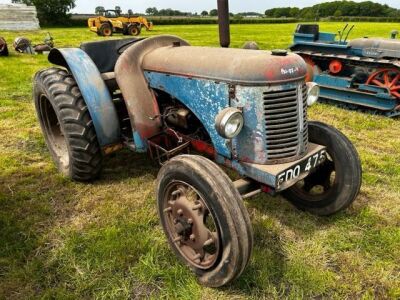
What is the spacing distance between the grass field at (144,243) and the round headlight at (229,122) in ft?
3.20

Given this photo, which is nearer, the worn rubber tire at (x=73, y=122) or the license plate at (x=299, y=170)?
the license plate at (x=299, y=170)

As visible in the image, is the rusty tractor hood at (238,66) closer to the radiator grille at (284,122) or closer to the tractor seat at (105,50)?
the radiator grille at (284,122)

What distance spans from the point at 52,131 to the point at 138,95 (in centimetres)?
171

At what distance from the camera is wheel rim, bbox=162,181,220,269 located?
237cm

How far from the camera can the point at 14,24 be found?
25.5 m

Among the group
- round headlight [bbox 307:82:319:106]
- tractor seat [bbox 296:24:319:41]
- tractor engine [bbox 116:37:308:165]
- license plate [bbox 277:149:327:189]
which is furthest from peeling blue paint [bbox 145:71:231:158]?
tractor seat [bbox 296:24:319:41]

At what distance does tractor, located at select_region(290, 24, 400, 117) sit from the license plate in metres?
3.67

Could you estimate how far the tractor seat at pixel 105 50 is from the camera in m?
3.81

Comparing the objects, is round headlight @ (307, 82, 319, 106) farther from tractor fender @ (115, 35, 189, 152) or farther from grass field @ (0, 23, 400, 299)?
tractor fender @ (115, 35, 189, 152)

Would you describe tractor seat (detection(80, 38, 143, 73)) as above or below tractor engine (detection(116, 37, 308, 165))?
above

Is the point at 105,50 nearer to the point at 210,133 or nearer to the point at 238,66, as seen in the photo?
the point at 210,133

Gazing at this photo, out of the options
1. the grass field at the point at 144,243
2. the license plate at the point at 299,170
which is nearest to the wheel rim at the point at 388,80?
the grass field at the point at 144,243

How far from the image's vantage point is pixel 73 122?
11.0 ft

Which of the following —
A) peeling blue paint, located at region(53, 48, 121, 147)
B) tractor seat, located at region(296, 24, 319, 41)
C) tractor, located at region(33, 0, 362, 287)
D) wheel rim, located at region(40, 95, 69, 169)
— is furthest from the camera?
tractor seat, located at region(296, 24, 319, 41)
